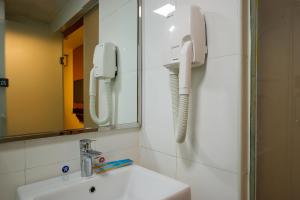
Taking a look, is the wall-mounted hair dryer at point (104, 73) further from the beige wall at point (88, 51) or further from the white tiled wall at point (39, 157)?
the white tiled wall at point (39, 157)

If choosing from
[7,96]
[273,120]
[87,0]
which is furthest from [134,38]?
[273,120]

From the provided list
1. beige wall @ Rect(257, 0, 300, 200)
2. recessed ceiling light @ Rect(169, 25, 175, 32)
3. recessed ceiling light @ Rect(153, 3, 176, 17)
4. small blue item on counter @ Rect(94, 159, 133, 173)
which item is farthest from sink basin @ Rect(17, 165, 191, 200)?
recessed ceiling light @ Rect(153, 3, 176, 17)

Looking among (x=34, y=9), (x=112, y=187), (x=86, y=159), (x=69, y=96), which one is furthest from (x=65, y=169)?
(x=34, y=9)

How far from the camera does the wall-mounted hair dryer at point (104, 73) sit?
3.23 ft

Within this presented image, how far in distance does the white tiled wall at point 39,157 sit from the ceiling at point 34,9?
1.65 ft

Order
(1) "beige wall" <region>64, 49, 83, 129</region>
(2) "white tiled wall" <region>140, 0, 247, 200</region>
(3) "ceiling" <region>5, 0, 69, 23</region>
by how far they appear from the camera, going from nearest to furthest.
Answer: (2) "white tiled wall" <region>140, 0, 247, 200</region> → (3) "ceiling" <region>5, 0, 69, 23</region> → (1) "beige wall" <region>64, 49, 83, 129</region>

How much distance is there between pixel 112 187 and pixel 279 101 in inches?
30.5

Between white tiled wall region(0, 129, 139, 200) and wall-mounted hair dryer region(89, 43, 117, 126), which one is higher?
wall-mounted hair dryer region(89, 43, 117, 126)

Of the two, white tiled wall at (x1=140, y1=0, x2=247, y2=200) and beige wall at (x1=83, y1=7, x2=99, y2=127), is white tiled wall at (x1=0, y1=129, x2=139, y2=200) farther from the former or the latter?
white tiled wall at (x1=140, y1=0, x2=247, y2=200)

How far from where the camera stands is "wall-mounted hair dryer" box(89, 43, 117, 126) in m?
0.98

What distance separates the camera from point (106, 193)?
2.62 ft

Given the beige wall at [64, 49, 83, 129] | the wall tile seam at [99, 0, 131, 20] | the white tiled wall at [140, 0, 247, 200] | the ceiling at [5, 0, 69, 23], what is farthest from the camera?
the wall tile seam at [99, 0, 131, 20]

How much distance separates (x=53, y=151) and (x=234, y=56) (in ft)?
2.55

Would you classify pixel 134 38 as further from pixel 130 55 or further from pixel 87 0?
pixel 87 0
